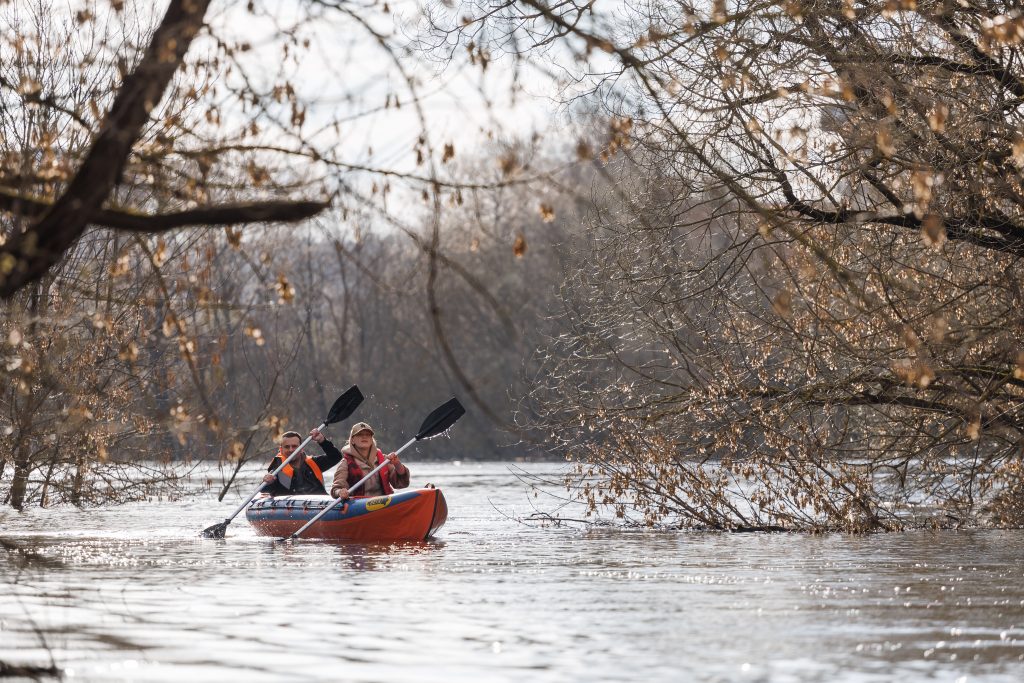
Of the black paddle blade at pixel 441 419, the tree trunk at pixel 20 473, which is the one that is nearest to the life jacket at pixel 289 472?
the black paddle blade at pixel 441 419

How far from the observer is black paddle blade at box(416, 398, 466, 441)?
17125mm

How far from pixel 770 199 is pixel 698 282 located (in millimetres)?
1184

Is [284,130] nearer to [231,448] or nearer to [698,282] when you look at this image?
[231,448]

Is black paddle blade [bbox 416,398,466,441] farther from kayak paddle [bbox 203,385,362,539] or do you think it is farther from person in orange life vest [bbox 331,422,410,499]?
kayak paddle [bbox 203,385,362,539]

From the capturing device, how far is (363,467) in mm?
17297

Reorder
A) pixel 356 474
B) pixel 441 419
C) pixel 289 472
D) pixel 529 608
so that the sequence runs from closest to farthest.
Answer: pixel 529 608
pixel 356 474
pixel 441 419
pixel 289 472

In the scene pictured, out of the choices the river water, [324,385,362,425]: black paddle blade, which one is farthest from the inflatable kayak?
[324,385,362,425]: black paddle blade

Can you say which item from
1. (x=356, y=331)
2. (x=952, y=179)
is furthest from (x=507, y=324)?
(x=356, y=331)

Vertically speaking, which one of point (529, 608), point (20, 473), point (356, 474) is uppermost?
point (20, 473)

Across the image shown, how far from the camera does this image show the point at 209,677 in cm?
677

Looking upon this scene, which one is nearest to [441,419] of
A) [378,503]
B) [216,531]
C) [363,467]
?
[363,467]

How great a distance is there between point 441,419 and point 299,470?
2180 millimetres

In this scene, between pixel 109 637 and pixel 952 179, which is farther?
pixel 952 179

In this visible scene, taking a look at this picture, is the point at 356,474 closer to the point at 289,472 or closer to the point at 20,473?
the point at 289,472
